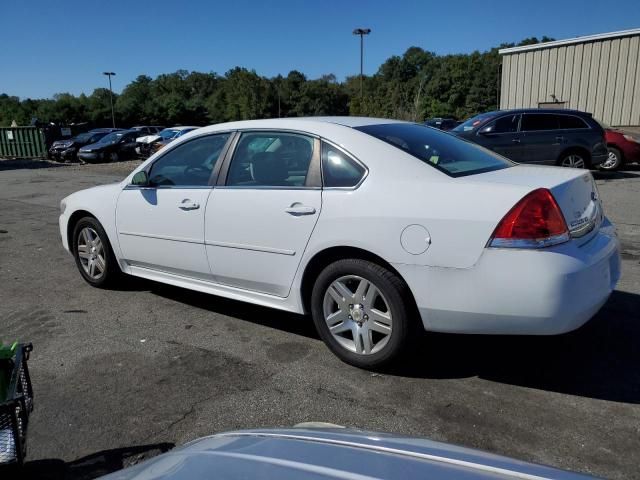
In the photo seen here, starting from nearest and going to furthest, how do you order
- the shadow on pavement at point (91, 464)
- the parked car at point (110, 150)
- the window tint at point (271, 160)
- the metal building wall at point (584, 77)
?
the shadow on pavement at point (91, 464)
the window tint at point (271, 160)
the metal building wall at point (584, 77)
the parked car at point (110, 150)

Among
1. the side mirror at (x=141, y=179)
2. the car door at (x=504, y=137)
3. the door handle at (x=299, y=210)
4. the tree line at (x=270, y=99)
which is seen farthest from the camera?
the tree line at (x=270, y=99)

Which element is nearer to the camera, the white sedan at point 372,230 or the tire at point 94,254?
the white sedan at point 372,230

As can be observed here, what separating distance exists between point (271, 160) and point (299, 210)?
22.1 inches

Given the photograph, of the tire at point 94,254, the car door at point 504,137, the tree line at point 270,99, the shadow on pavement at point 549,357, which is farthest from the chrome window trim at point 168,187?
the tree line at point 270,99

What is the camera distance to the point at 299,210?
11.9 ft

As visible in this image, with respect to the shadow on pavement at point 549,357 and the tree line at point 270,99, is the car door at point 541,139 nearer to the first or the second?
the shadow on pavement at point 549,357

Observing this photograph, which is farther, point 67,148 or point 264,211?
point 67,148

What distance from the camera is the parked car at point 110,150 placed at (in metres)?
25.1

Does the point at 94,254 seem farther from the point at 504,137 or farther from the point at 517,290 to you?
the point at 504,137

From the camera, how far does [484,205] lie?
3012 mm

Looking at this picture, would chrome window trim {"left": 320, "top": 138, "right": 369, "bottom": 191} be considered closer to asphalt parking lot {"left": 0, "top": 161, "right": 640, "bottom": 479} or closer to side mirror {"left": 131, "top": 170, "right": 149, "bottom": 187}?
asphalt parking lot {"left": 0, "top": 161, "right": 640, "bottom": 479}

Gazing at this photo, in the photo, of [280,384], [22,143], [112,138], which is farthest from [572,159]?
[22,143]

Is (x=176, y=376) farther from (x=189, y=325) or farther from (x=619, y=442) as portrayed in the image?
(x=619, y=442)

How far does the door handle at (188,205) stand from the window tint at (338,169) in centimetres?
113
